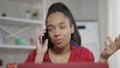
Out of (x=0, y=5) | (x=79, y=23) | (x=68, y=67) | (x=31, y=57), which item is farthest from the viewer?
(x=79, y=23)

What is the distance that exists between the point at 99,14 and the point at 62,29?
2145 millimetres

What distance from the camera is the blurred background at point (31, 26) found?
7.67ft

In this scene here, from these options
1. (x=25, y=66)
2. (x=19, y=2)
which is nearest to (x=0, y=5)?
(x=19, y=2)

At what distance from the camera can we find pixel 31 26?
2.55m

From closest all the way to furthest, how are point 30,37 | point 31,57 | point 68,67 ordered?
1. point 68,67
2. point 31,57
3. point 30,37

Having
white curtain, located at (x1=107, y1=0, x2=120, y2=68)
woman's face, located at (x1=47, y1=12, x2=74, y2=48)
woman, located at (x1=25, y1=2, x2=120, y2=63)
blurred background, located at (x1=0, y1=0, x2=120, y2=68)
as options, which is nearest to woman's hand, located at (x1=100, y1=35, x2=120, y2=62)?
woman, located at (x1=25, y1=2, x2=120, y2=63)

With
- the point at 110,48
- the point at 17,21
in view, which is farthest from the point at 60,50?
the point at 17,21

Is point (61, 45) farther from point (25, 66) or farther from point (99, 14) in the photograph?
point (99, 14)

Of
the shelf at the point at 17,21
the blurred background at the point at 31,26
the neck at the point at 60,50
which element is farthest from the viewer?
the blurred background at the point at 31,26

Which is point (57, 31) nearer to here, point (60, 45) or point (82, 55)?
point (60, 45)

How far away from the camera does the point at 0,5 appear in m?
2.40

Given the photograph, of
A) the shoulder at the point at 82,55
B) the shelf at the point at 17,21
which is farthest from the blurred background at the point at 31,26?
the shoulder at the point at 82,55

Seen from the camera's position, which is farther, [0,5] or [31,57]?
[0,5]

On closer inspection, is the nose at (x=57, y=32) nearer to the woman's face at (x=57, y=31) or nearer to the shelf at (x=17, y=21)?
the woman's face at (x=57, y=31)
